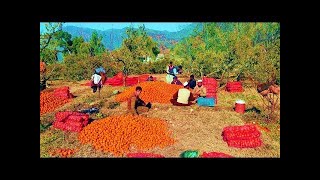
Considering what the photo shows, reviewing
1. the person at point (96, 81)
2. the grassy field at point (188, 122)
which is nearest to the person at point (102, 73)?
the person at point (96, 81)

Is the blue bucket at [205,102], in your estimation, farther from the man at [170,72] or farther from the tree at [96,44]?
the tree at [96,44]

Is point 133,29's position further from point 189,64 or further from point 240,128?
point 240,128

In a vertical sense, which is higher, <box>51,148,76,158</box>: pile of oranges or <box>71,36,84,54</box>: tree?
<box>71,36,84,54</box>: tree

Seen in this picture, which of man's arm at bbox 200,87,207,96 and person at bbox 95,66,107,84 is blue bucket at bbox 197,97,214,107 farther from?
person at bbox 95,66,107,84

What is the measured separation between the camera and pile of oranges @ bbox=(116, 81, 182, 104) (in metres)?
10.3

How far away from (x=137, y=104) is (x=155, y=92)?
2.94 ft

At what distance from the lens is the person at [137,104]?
951cm

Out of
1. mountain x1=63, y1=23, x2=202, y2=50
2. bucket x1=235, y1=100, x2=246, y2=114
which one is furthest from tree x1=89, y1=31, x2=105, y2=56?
bucket x1=235, y1=100, x2=246, y2=114

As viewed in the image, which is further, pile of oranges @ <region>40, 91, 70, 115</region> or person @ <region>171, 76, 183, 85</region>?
person @ <region>171, 76, 183, 85</region>

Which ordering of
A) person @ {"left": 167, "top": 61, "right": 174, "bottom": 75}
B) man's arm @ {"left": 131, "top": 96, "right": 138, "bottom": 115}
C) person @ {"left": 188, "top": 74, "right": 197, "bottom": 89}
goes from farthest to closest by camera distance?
Result: person @ {"left": 167, "top": 61, "right": 174, "bottom": 75} < person @ {"left": 188, "top": 74, "right": 197, "bottom": 89} < man's arm @ {"left": 131, "top": 96, "right": 138, "bottom": 115}

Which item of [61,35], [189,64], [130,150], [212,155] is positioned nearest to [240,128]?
[212,155]

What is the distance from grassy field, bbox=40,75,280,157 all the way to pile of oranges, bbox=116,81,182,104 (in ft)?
0.61

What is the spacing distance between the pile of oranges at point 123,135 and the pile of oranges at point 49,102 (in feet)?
4.86

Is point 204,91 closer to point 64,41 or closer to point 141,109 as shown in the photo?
point 141,109
